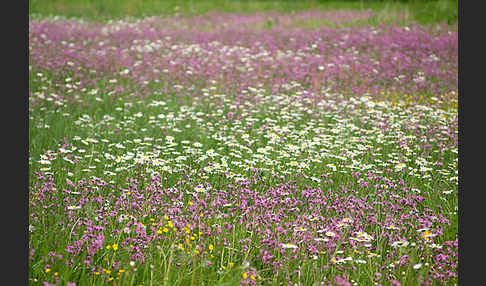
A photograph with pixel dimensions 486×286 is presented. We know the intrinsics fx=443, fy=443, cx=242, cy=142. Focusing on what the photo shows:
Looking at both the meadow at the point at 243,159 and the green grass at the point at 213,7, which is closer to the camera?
the meadow at the point at 243,159

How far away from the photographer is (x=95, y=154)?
20.4 feet

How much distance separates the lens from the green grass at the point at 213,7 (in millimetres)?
18541

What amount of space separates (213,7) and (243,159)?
1874 centimetres

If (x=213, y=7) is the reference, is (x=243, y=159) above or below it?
below

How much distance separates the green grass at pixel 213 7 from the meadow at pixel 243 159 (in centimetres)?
405

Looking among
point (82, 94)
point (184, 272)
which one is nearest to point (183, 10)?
point (82, 94)

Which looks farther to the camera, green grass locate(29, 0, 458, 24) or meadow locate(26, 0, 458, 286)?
green grass locate(29, 0, 458, 24)

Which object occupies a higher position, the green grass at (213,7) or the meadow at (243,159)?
the green grass at (213,7)

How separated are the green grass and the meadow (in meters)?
4.05

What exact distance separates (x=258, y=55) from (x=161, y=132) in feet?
20.9

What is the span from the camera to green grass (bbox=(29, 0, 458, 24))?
1854cm

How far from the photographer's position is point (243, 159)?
6145 millimetres

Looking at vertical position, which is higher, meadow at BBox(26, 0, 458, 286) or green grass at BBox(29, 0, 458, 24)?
green grass at BBox(29, 0, 458, 24)

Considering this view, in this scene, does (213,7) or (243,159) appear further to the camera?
(213,7)
